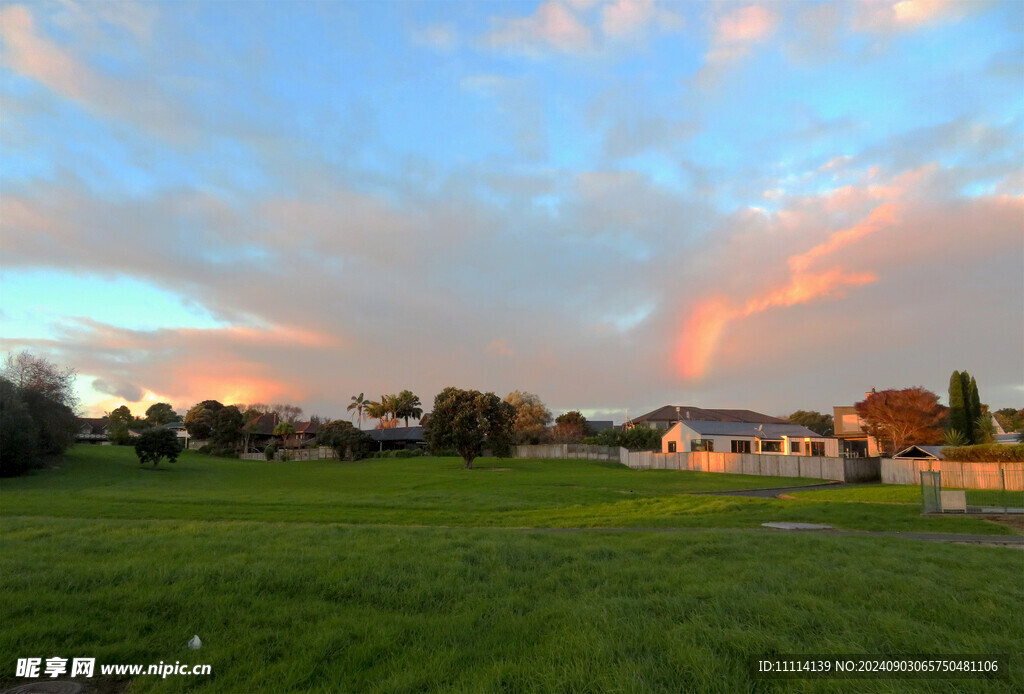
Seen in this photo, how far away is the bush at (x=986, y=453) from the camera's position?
115 ft

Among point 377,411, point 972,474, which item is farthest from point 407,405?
point 972,474

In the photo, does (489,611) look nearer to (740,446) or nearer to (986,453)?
(986,453)

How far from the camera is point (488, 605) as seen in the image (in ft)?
23.3

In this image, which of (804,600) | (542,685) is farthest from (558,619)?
(804,600)

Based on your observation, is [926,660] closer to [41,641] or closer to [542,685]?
[542,685]

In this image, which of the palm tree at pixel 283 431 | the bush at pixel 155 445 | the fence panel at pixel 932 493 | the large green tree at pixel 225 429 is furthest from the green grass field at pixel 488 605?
the palm tree at pixel 283 431

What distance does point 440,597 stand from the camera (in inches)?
296

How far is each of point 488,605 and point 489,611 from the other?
17 cm

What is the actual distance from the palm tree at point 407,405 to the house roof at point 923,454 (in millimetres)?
88404

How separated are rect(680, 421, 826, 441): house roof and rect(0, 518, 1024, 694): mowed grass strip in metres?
58.6

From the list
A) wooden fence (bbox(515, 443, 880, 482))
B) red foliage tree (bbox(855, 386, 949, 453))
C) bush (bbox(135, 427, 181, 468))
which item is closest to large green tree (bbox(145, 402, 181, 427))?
bush (bbox(135, 427, 181, 468))

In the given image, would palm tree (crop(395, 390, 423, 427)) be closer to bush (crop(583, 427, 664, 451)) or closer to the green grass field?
bush (crop(583, 427, 664, 451))

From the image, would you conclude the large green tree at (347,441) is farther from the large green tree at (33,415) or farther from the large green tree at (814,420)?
the large green tree at (814,420)

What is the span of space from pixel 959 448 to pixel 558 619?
43122 millimetres
